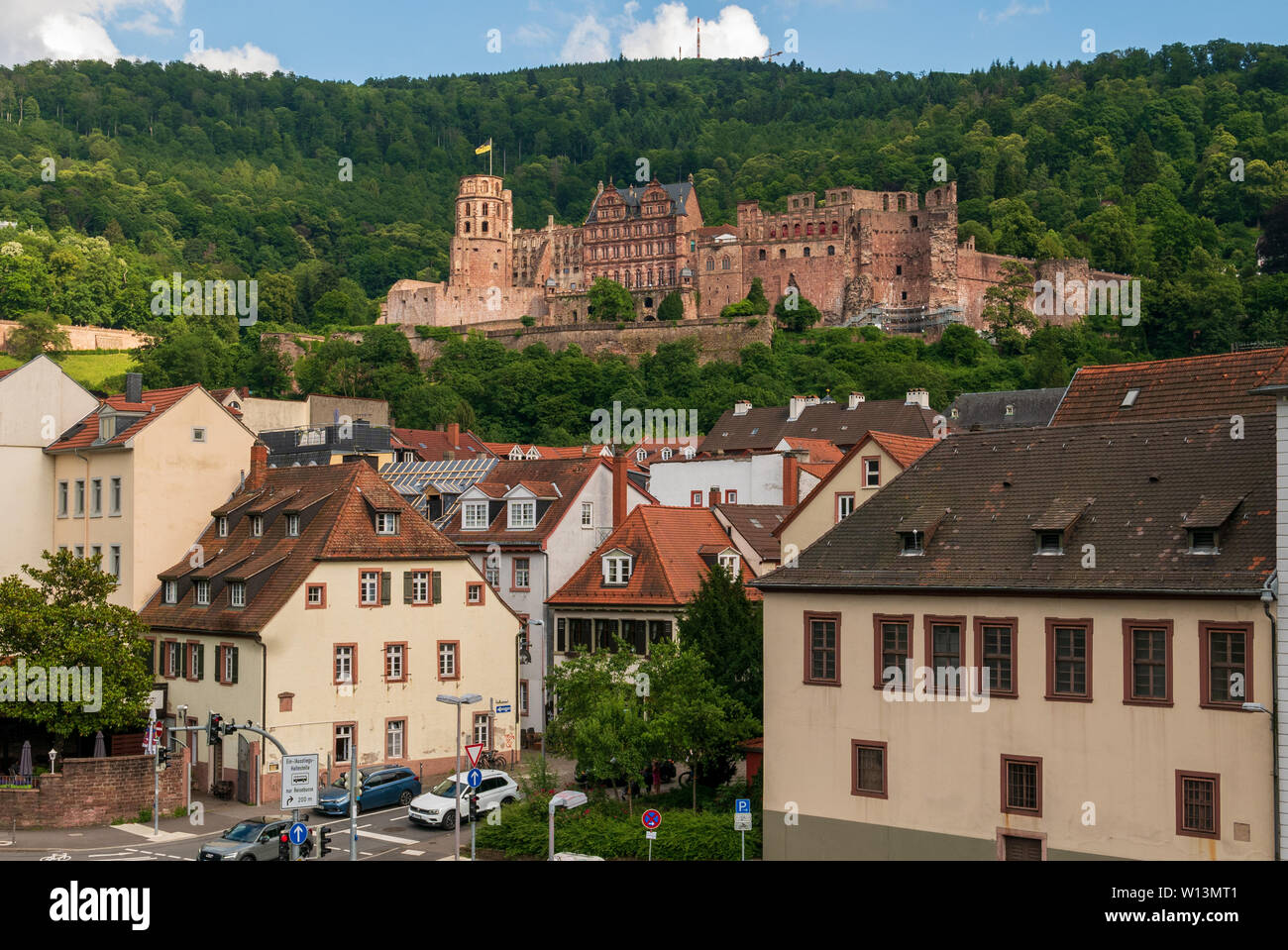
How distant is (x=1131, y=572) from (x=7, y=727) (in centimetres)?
3677

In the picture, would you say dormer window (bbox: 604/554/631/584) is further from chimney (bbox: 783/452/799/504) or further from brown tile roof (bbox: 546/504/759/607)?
chimney (bbox: 783/452/799/504)

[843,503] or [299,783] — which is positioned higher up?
[843,503]

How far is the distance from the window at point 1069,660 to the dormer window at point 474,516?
3387 cm

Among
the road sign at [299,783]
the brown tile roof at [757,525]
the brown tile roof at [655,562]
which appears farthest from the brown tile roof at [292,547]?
the road sign at [299,783]

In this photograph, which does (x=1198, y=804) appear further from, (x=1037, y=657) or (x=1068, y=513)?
(x=1068, y=513)

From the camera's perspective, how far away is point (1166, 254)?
7170 inches

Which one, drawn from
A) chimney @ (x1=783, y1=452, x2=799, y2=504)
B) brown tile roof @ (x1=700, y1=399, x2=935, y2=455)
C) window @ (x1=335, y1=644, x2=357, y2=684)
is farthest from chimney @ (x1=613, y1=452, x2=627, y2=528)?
brown tile roof @ (x1=700, y1=399, x2=935, y2=455)

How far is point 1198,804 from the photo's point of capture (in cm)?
2961

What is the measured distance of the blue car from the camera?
43.8 meters

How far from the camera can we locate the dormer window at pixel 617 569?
55781 millimetres

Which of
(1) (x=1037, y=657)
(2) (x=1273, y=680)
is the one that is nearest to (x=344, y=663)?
(1) (x=1037, y=657)

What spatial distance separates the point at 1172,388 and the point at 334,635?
88.7ft

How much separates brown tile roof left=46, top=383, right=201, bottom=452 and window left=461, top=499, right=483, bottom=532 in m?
11.9
